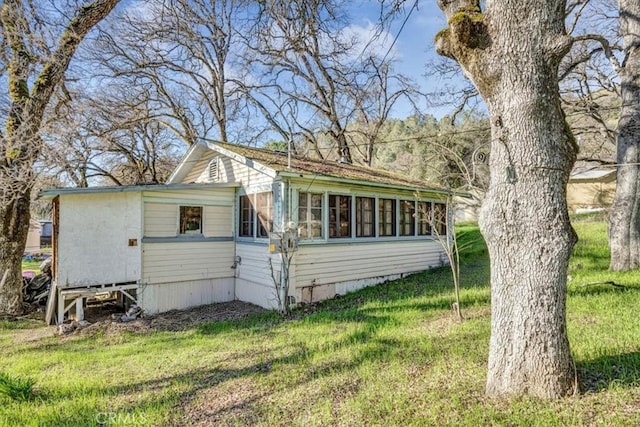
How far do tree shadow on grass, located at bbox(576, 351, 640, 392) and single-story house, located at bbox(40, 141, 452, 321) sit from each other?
4.31 m

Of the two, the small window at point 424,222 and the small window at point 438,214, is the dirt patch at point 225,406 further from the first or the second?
the small window at point 438,214

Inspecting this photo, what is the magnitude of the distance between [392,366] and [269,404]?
4.69 feet

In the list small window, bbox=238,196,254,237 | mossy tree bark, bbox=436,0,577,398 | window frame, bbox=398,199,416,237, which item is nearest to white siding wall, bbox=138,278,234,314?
small window, bbox=238,196,254,237

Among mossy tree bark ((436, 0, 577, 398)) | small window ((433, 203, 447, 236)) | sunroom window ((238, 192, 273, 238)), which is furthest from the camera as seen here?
small window ((433, 203, 447, 236))

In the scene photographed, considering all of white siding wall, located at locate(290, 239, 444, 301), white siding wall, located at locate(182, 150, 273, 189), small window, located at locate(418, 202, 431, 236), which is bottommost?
white siding wall, located at locate(290, 239, 444, 301)

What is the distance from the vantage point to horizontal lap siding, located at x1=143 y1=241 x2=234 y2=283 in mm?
8211

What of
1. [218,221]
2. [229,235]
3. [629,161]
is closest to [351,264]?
[229,235]

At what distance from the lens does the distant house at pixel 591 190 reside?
19.4m

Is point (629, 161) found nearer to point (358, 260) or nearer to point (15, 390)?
point (358, 260)

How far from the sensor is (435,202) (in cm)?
1148

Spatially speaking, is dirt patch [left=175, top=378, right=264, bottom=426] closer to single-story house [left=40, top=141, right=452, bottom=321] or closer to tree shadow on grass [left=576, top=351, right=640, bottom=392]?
tree shadow on grass [left=576, top=351, right=640, bottom=392]

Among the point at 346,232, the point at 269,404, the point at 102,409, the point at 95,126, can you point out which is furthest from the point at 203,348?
the point at 95,126

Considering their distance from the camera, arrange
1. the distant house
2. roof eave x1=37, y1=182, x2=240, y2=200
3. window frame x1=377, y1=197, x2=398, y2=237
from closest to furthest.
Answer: roof eave x1=37, y1=182, x2=240, y2=200, window frame x1=377, y1=197, x2=398, y2=237, the distant house

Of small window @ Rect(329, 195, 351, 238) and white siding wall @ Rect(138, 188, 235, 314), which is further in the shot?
small window @ Rect(329, 195, 351, 238)
